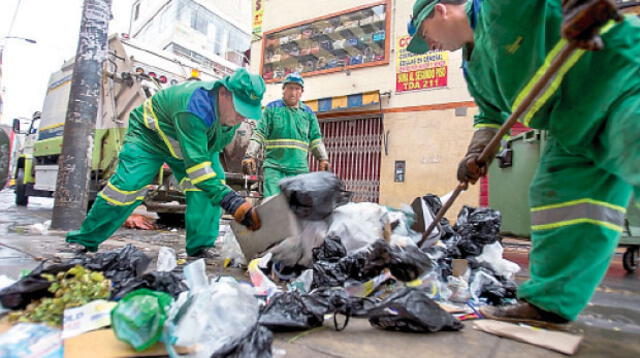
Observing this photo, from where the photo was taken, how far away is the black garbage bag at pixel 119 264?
1.71 meters

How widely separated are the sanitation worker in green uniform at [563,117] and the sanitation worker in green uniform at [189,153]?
1.34 meters

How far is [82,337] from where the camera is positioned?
1.11m

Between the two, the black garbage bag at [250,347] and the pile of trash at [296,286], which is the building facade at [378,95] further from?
the black garbage bag at [250,347]

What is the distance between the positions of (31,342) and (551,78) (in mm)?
1771

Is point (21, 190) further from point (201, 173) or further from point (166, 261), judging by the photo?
point (166, 261)

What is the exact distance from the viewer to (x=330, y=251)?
204 centimetres

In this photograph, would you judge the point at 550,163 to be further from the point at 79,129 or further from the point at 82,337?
the point at 79,129

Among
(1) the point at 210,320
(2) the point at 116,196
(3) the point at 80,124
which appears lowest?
(1) the point at 210,320

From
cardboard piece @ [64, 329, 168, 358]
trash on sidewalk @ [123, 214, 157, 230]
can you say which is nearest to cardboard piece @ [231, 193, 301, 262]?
cardboard piece @ [64, 329, 168, 358]

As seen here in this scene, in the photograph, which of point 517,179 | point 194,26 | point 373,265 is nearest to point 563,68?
point 373,265

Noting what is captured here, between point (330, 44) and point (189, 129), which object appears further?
point (330, 44)

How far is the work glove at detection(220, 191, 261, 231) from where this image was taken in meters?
2.24

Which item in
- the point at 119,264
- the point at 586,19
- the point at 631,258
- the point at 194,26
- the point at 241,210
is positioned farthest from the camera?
the point at 194,26

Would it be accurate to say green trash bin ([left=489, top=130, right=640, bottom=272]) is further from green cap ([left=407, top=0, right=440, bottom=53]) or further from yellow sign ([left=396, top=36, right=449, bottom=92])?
yellow sign ([left=396, top=36, right=449, bottom=92])
